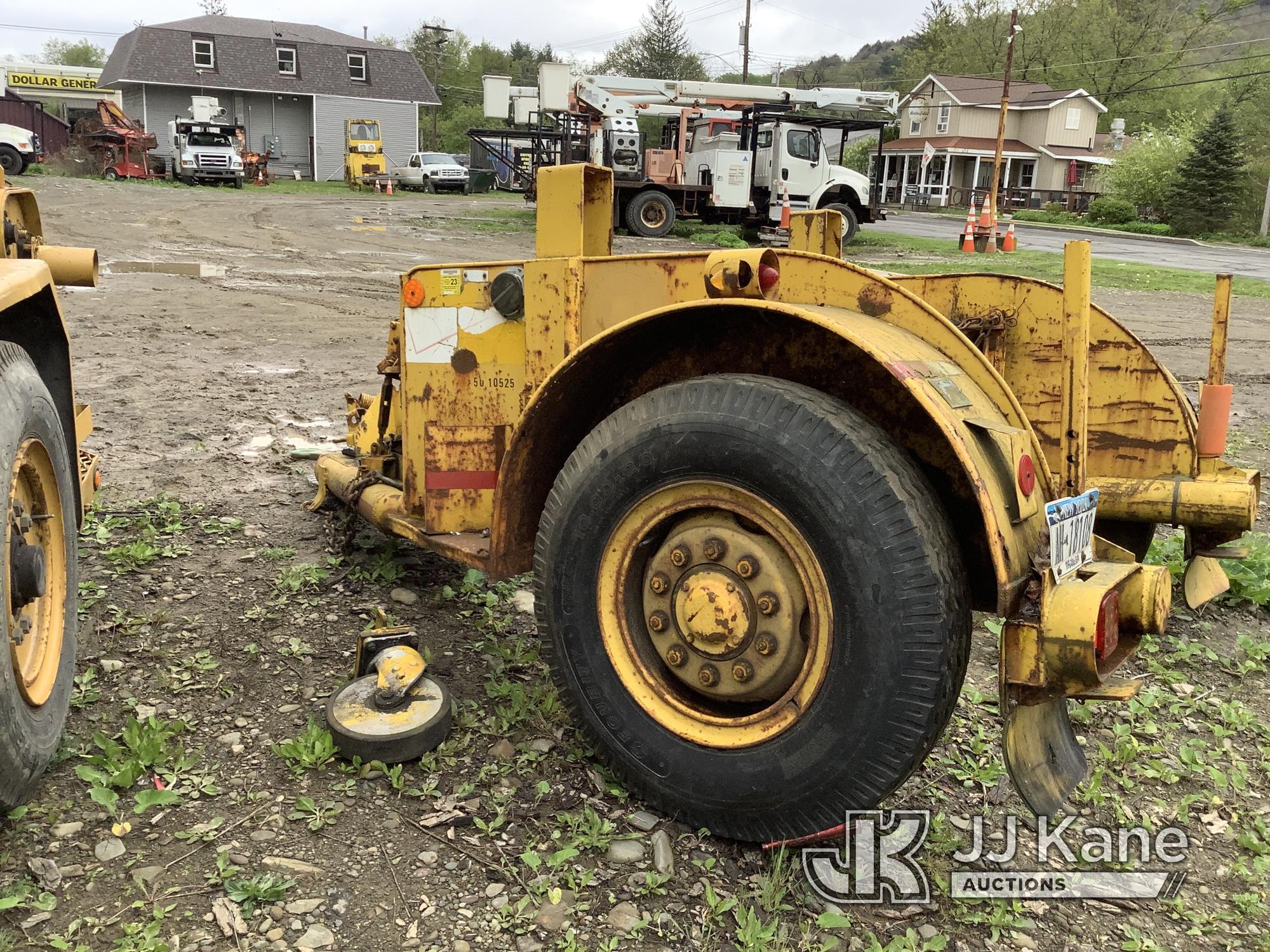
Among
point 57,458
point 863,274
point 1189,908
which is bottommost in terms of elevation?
point 1189,908

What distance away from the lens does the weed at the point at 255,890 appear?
215 cm

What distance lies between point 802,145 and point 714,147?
1975mm

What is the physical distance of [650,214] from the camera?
848 inches

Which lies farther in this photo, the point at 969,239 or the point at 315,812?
the point at 969,239

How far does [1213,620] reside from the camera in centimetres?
388

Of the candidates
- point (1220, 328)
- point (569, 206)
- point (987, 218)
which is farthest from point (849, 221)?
point (569, 206)

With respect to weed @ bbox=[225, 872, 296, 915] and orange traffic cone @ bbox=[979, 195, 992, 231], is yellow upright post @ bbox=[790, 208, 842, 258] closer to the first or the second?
weed @ bbox=[225, 872, 296, 915]

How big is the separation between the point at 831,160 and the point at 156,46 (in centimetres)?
3398

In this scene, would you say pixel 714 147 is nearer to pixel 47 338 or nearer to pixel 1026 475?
pixel 47 338

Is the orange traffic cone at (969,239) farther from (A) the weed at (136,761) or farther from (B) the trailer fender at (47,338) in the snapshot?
(A) the weed at (136,761)

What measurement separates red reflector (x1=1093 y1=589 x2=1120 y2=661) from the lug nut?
0.81 m

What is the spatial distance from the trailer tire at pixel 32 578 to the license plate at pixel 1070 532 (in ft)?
7.32

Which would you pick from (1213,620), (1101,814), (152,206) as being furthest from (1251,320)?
(152,206)

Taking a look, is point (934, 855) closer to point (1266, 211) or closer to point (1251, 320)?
point (1251, 320)
